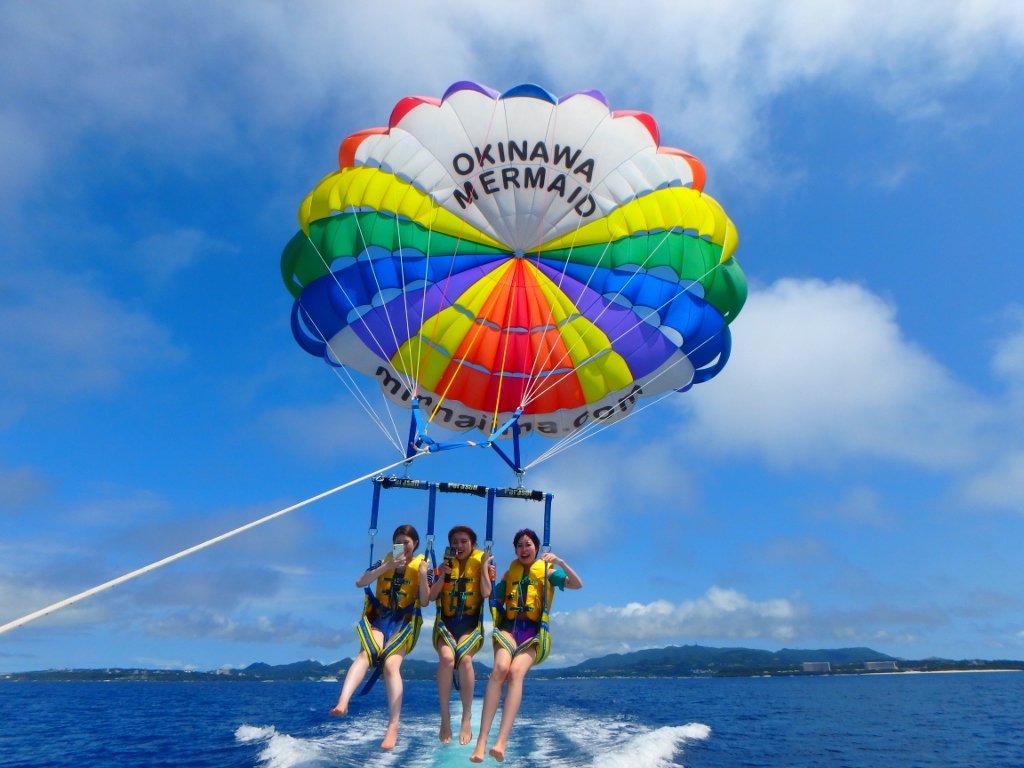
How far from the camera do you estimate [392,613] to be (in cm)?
631

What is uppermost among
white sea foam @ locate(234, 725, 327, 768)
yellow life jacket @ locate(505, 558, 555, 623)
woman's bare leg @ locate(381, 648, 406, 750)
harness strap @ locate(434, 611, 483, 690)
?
yellow life jacket @ locate(505, 558, 555, 623)

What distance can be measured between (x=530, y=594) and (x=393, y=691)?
1.44 meters

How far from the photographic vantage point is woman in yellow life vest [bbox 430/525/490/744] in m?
6.46

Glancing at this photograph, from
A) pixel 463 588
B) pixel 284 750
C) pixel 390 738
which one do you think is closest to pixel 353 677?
pixel 390 738

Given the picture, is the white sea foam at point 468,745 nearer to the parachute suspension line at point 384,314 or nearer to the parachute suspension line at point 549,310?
the parachute suspension line at point 549,310

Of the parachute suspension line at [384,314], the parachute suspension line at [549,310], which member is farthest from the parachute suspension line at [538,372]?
the parachute suspension line at [384,314]

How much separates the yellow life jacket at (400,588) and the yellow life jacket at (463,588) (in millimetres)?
324

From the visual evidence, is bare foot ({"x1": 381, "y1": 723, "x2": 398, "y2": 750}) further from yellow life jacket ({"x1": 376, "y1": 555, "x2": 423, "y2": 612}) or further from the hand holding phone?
the hand holding phone

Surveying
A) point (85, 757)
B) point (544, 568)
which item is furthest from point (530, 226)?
point (85, 757)

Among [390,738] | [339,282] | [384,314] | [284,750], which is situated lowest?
[284,750]

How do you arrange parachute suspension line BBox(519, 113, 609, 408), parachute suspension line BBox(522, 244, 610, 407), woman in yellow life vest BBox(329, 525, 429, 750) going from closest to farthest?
woman in yellow life vest BBox(329, 525, 429, 750), parachute suspension line BBox(519, 113, 609, 408), parachute suspension line BBox(522, 244, 610, 407)

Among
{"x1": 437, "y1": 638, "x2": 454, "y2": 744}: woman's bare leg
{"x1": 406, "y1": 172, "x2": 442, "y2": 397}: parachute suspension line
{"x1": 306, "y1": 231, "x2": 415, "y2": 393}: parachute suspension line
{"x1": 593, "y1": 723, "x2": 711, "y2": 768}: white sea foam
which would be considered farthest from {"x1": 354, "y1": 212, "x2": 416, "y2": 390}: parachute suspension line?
{"x1": 593, "y1": 723, "x2": 711, "y2": 768}: white sea foam

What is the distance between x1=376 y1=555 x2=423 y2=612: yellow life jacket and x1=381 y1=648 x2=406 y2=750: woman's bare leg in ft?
1.29

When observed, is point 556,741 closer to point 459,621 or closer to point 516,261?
point 459,621
